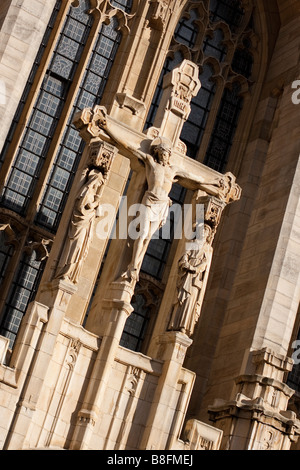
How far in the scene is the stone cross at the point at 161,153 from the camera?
832 inches

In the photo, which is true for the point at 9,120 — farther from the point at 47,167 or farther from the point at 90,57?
the point at 90,57

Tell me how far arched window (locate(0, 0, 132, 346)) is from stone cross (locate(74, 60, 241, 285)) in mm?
2511

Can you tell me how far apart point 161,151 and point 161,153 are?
0.04 meters

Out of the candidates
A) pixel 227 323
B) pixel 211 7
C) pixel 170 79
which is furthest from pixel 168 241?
pixel 211 7

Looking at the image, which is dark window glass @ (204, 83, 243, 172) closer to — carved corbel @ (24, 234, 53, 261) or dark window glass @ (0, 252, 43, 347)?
carved corbel @ (24, 234, 53, 261)

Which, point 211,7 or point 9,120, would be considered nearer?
point 9,120

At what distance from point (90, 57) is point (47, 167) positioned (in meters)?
2.68

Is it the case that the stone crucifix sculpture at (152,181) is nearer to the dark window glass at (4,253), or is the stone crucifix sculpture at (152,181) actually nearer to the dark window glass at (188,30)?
the dark window glass at (4,253)

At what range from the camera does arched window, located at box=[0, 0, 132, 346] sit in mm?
23047

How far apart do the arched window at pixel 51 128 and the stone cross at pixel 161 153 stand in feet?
8.24

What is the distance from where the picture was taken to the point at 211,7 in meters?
27.0

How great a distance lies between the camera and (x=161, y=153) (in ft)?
70.8

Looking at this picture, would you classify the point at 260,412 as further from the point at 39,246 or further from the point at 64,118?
the point at 64,118

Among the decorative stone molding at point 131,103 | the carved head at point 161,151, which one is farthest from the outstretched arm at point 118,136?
the decorative stone molding at point 131,103
